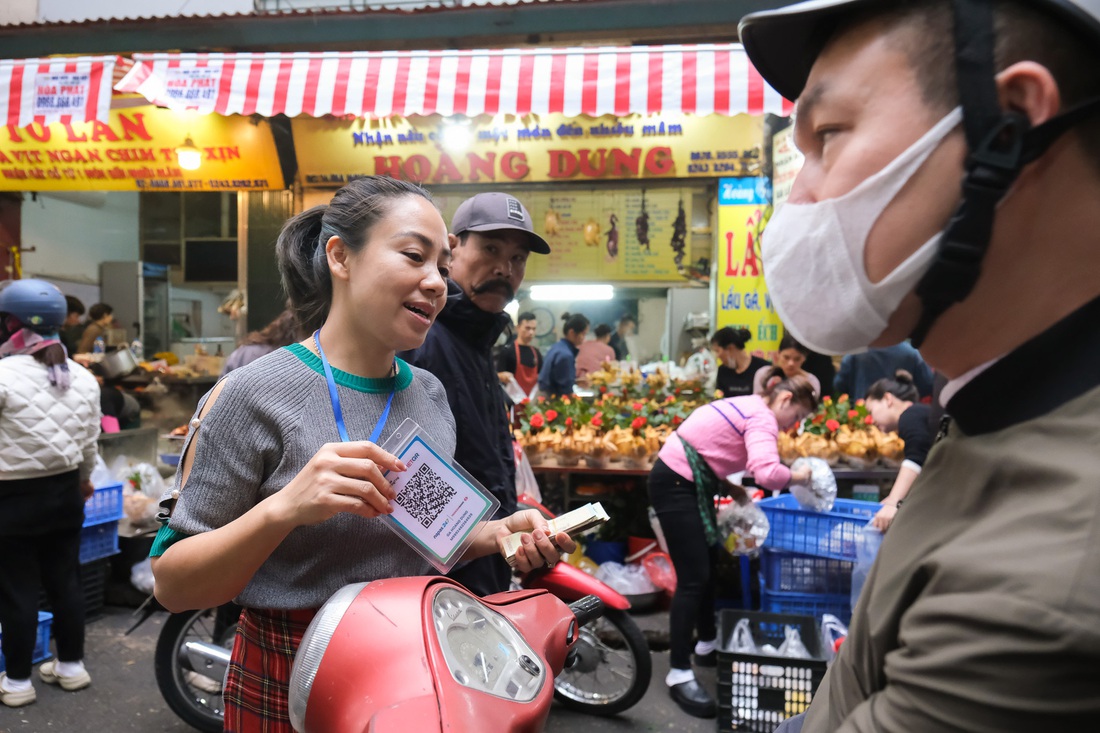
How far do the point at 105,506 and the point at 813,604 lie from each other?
16.0ft

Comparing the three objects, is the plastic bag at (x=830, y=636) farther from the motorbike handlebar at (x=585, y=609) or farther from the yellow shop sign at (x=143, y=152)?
the yellow shop sign at (x=143, y=152)

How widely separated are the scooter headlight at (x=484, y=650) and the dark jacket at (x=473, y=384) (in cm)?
140

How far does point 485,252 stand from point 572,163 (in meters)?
5.62

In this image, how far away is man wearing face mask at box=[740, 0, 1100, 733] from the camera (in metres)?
0.63

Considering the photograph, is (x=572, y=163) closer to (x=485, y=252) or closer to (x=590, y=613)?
(x=485, y=252)

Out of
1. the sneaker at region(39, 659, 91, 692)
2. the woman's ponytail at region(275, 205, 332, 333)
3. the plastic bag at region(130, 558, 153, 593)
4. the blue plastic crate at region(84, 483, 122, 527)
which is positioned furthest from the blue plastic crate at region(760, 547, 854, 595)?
the blue plastic crate at region(84, 483, 122, 527)

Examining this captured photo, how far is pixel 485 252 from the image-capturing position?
293 cm

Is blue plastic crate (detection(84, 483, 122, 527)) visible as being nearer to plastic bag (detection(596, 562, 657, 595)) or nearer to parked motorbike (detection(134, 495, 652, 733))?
parked motorbike (detection(134, 495, 652, 733))

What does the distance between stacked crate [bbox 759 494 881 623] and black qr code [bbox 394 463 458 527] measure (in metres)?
3.25

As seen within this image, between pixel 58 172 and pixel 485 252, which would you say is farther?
pixel 58 172

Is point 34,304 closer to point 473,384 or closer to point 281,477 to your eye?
point 473,384

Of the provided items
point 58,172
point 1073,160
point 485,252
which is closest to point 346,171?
point 58,172

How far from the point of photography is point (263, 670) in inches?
63.9

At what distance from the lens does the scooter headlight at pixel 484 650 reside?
1.11 m
